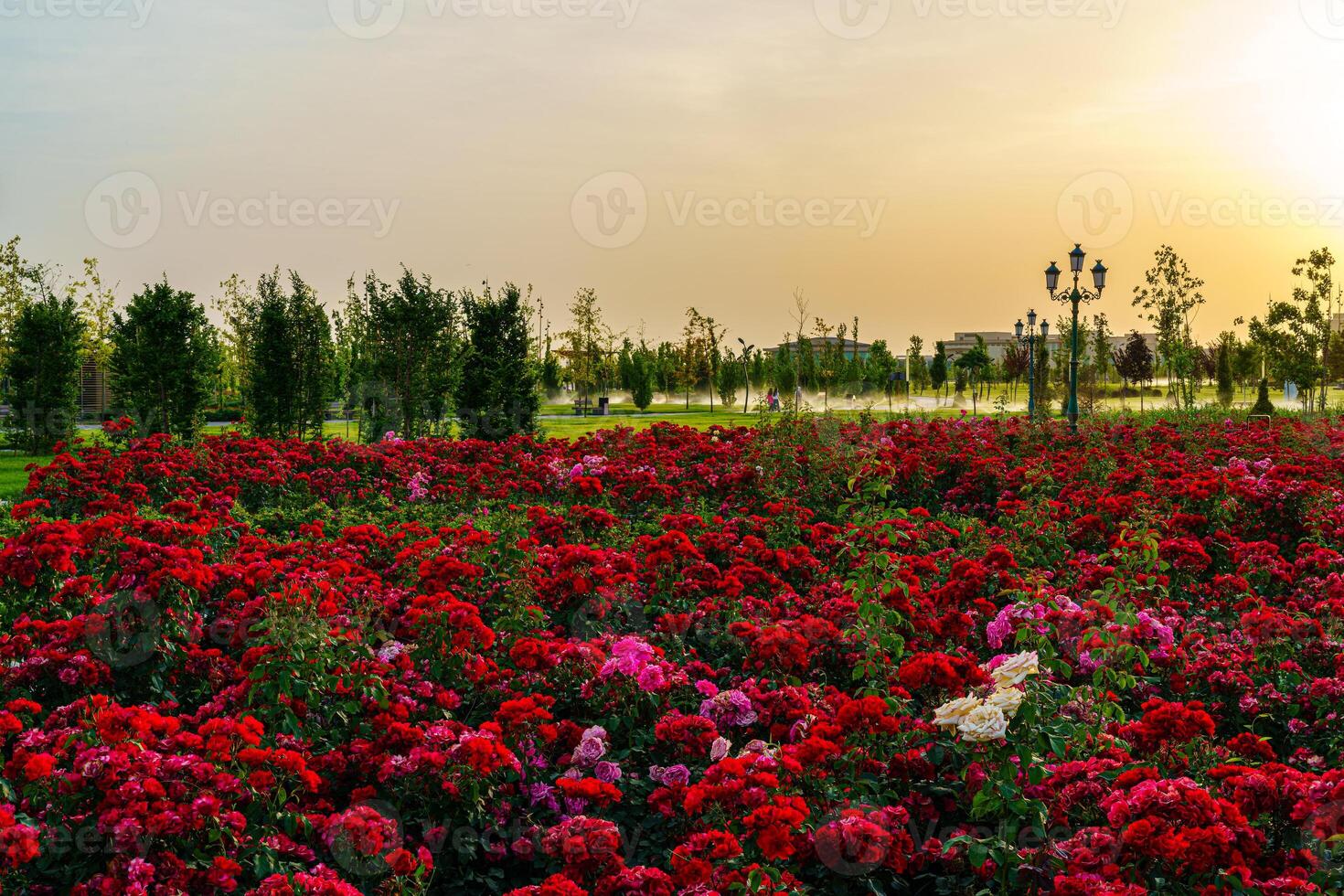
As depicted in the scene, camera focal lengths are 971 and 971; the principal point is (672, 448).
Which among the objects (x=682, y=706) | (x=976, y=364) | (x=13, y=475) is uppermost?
(x=976, y=364)

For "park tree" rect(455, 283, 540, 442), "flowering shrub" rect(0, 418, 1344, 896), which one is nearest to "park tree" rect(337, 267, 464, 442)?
"park tree" rect(455, 283, 540, 442)

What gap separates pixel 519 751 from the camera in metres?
4.14

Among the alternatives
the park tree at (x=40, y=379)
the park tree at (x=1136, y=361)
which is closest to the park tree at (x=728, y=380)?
the park tree at (x=1136, y=361)

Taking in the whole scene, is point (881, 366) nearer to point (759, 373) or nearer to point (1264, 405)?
point (759, 373)

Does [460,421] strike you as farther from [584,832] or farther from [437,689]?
[584,832]

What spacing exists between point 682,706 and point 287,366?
51.5 feet

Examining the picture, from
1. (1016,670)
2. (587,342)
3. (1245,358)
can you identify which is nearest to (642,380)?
(587,342)

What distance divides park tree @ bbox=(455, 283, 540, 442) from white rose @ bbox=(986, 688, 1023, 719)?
14938 millimetres

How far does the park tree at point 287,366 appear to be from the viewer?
18.2m

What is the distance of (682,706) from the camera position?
4.67 metres

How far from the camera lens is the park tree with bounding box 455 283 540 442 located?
18.1 m

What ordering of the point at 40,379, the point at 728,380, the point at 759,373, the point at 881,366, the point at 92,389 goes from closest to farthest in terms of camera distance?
1. the point at 40,379
2. the point at 92,389
3. the point at 728,380
4. the point at 759,373
5. the point at 881,366

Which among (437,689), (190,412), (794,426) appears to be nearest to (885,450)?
(794,426)

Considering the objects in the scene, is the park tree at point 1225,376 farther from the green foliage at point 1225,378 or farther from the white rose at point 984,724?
the white rose at point 984,724
